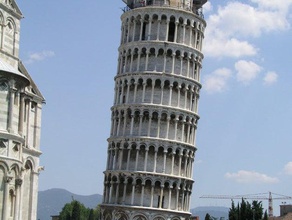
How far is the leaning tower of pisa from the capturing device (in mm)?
59250

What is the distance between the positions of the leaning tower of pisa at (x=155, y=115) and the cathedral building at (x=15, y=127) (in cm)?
1642

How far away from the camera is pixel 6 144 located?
36625 mm

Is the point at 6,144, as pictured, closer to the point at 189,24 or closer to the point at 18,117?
the point at 18,117

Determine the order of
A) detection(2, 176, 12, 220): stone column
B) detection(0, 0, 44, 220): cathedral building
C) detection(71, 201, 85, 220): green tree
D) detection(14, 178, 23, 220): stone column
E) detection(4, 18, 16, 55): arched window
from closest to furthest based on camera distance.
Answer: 1. detection(2, 176, 12, 220): stone column
2. detection(0, 0, 44, 220): cathedral building
3. detection(14, 178, 23, 220): stone column
4. detection(4, 18, 16, 55): arched window
5. detection(71, 201, 85, 220): green tree

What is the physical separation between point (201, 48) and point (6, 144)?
32.5m

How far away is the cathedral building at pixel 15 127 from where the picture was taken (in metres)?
36.6

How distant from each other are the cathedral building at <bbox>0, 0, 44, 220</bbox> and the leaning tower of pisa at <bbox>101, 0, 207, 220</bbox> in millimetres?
16418

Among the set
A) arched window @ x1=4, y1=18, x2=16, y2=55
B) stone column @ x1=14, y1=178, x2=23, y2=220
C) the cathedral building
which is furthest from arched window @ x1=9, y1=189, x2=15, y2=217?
arched window @ x1=4, y1=18, x2=16, y2=55

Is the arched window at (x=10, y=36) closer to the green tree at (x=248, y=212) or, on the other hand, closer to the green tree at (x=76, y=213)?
the green tree at (x=248, y=212)

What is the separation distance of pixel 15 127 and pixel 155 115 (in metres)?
24.2

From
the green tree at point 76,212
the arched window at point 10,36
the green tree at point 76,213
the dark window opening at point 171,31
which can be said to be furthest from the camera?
the green tree at point 76,213

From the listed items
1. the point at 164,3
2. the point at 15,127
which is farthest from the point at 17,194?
the point at 164,3

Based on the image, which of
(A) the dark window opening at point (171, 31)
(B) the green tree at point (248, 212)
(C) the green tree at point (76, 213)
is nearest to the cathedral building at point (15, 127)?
(A) the dark window opening at point (171, 31)

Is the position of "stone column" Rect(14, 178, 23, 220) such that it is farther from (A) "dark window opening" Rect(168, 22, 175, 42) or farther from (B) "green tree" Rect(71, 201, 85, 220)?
(B) "green tree" Rect(71, 201, 85, 220)
